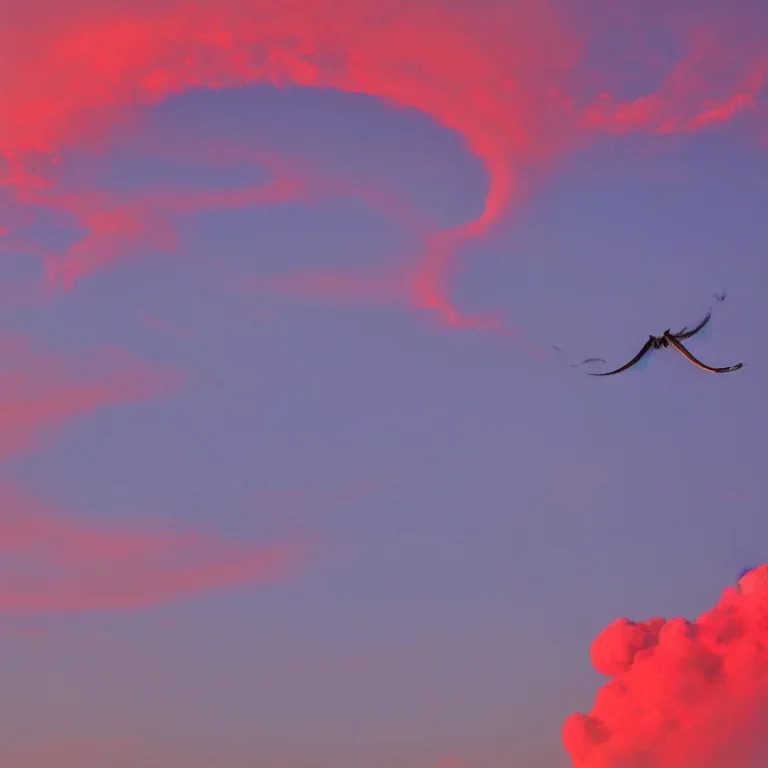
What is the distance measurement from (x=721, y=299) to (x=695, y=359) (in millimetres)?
7311

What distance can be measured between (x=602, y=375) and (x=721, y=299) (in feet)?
28.6

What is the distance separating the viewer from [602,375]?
58.9m

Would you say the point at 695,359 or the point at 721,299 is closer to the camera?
the point at 721,299

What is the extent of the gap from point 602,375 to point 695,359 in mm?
7795

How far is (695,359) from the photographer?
2436 inches

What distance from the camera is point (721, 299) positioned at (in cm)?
5550
